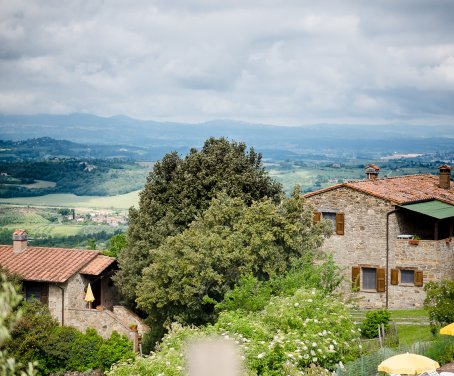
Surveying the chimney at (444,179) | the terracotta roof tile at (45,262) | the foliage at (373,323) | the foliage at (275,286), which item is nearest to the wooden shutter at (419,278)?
the foliage at (275,286)

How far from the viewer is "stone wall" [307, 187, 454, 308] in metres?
42.0

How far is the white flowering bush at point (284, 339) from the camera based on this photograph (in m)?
25.3

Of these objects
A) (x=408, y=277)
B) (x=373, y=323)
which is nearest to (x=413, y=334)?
(x=373, y=323)

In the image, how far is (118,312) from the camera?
45.7m

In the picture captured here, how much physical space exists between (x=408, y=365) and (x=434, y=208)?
70.1ft

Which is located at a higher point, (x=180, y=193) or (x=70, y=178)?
(x=180, y=193)

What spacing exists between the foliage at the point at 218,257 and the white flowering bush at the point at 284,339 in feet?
23.4

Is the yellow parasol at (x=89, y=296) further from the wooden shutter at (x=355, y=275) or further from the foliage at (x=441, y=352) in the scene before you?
the foliage at (x=441, y=352)

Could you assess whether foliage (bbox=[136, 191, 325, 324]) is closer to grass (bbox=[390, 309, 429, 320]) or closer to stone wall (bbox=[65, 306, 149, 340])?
stone wall (bbox=[65, 306, 149, 340])

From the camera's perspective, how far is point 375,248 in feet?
143

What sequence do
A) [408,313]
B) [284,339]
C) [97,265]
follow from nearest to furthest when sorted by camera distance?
[284,339], [408,313], [97,265]

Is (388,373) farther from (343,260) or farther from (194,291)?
(343,260)

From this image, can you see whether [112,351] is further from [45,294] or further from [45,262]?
[45,262]

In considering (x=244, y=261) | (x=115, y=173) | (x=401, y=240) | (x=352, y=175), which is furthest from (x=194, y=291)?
(x=115, y=173)
